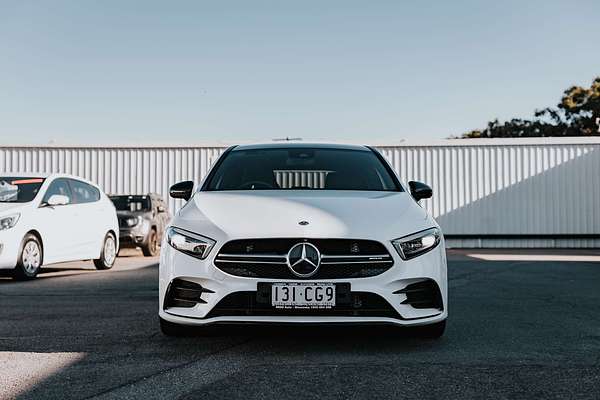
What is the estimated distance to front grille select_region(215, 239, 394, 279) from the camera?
13.6ft

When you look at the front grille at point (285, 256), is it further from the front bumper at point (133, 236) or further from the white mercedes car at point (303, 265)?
the front bumper at point (133, 236)

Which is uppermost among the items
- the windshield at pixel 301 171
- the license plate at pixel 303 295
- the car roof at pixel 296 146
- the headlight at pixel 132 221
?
the car roof at pixel 296 146

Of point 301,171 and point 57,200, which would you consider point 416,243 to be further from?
point 57,200

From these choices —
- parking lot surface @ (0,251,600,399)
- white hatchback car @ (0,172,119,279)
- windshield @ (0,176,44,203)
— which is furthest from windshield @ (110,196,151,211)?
parking lot surface @ (0,251,600,399)

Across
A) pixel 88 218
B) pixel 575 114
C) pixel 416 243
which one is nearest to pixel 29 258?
pixel 88 218

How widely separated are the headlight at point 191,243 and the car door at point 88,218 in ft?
21.3

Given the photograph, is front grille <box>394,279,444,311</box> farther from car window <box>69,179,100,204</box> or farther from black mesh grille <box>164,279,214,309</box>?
car window <box>69,179,100,204</box>

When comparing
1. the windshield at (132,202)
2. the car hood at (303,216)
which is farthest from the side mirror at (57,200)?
the windshield at (132,202)

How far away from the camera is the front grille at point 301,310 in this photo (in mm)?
4125

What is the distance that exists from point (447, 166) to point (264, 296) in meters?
16.8

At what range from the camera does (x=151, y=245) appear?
15.6 meters

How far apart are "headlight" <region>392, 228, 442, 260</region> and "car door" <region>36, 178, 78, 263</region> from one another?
6497mm

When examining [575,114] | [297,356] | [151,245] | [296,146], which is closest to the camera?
[297,356]

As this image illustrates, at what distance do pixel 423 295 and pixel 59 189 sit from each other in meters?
7.23
